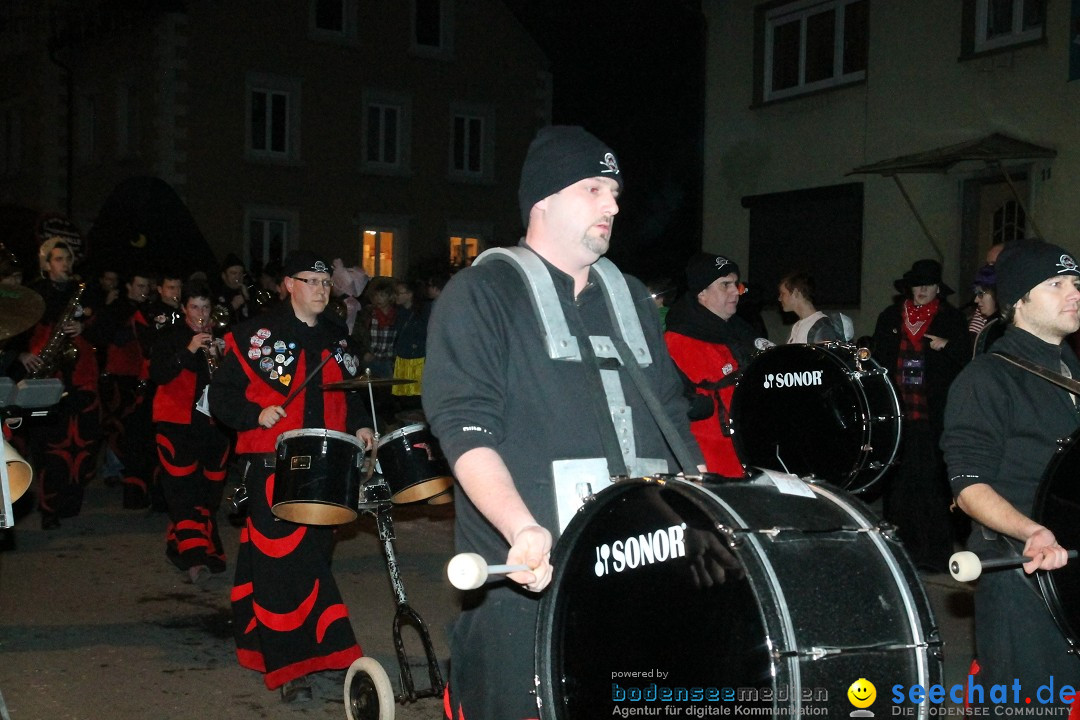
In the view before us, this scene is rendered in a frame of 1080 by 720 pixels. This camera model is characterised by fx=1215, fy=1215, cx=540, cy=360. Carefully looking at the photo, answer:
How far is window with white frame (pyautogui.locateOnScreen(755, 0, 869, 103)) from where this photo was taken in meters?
14.7

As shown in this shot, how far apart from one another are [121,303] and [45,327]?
2.94 metres

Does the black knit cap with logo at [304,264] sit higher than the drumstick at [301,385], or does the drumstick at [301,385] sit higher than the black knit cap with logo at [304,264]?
the black knit cap with logo at [304,264]

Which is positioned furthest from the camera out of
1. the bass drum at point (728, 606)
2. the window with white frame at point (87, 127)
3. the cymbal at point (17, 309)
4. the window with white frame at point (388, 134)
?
the window with white frame at point (87, 127)

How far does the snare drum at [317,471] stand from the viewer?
5367mm

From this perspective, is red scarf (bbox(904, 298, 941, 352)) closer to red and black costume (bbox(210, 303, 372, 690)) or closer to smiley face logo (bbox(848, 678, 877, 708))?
red and black costume (bbox(210, 303, 372, 690))

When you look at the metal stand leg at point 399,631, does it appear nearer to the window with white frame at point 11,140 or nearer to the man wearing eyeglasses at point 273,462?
the man wearing eyeglasses at point 273,462

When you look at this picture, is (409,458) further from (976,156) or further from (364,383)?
(976,156)

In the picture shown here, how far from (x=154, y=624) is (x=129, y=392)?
4.96m

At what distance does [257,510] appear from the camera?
5867mm

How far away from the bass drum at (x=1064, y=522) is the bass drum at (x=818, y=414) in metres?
3.35

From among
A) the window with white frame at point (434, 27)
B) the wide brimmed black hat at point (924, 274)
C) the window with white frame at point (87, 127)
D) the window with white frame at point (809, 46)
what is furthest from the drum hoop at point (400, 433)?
the window with white frame at point (87, 127)

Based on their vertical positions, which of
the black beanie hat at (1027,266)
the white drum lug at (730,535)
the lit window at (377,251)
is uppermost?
the lit window at (377,251)

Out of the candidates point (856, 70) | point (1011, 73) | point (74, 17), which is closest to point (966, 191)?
point (1011, 73)

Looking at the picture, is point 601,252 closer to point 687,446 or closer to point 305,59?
point 687,446
